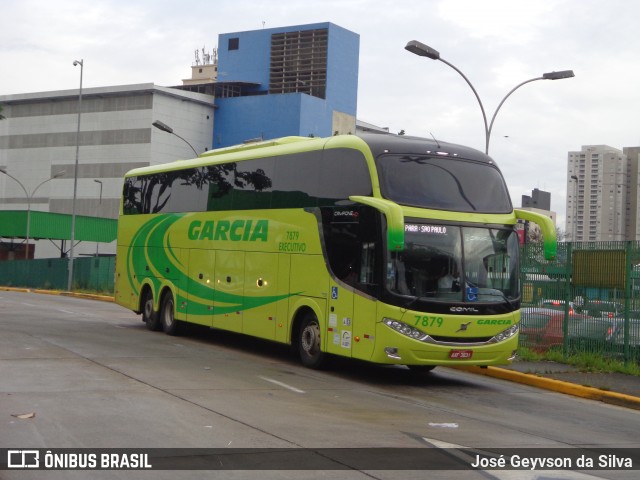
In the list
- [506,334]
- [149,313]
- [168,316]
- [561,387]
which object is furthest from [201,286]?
[561,387]

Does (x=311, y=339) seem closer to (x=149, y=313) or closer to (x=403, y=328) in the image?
(x=403, y=328)

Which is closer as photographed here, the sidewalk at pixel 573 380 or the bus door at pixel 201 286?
the sidewalk at pixel 573 380

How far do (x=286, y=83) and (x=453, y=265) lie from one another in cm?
7698

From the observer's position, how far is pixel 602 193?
7519 cm

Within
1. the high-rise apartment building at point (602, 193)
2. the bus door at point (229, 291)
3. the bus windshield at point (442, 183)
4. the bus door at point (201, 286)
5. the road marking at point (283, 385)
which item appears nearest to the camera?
the road marking at point (283, 385)

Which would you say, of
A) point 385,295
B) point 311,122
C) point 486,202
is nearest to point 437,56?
point 486,202

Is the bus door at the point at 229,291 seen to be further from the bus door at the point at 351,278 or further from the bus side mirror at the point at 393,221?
the bus side mirror at the point at 393,221

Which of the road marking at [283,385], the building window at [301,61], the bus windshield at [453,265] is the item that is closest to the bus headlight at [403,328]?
the bus windshield at [453,265]

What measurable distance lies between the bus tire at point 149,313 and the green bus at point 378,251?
4.32 m

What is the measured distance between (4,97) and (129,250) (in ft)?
249

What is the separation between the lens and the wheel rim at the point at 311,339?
15.8 meters

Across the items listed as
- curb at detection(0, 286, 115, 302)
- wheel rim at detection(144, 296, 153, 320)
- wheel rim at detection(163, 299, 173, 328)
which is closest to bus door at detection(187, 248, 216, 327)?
wheel rim at detection(163, 299, 173, 328)

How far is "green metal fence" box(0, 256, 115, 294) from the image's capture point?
160 ft

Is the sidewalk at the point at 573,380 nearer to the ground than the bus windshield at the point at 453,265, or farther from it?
nearer to the ground
